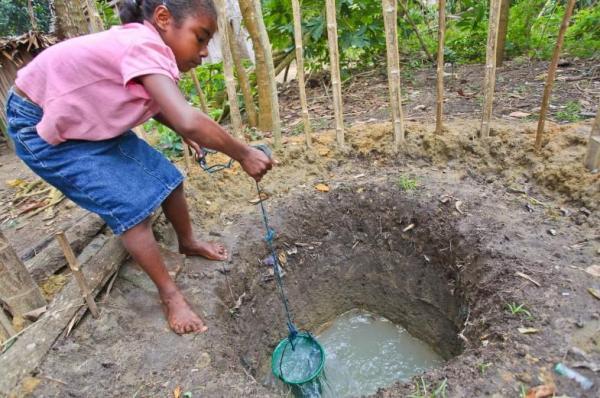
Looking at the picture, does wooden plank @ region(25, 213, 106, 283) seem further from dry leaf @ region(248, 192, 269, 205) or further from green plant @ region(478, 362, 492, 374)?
green plant @ region(478, 362, 492, 374)

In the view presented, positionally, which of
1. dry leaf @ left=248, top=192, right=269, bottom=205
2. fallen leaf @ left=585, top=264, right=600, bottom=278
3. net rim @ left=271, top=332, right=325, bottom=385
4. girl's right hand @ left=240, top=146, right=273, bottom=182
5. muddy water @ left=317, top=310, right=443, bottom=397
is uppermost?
girl's right hand @ left=240, top=146, right=273, bottom=182

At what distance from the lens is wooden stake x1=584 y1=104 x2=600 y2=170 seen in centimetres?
215

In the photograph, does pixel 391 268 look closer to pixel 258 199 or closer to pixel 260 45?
pixel 258 199

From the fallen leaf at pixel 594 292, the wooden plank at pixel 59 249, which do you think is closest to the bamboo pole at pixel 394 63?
the fallen leaf at pixel 594 292

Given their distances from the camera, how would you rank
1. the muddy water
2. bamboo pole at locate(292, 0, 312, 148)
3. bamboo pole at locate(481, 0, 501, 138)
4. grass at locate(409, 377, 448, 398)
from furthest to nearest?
the muddy water, bamboo pole at locate(292, 0, 312, 148), bamboo pole at locate(481, 0, 501, 138), grass at locate(409, 377, 448, 398)

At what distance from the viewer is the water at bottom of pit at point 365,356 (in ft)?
8.62

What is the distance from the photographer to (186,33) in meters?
1.50

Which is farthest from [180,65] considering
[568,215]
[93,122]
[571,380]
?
[568,215]

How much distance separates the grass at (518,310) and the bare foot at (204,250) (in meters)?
→ 1.58

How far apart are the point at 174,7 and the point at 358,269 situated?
2.26 meters

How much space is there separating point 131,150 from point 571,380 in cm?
208

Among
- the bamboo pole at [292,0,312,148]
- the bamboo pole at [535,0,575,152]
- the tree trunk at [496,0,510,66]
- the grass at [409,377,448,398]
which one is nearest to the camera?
the grass at [409,377,448,398]

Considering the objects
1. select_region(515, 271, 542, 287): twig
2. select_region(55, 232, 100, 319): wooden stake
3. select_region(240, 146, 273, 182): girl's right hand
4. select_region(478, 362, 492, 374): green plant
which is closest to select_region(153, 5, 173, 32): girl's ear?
select_region(240, 146, 273, 182): girl's right hand

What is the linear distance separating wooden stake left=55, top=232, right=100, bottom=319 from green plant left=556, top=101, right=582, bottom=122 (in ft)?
10.6
